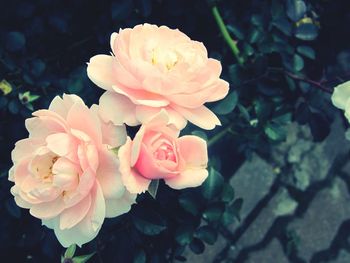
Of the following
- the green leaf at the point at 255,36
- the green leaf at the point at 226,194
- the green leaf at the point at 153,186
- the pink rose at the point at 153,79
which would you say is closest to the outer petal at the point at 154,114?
the pink rose at the point at 153,79

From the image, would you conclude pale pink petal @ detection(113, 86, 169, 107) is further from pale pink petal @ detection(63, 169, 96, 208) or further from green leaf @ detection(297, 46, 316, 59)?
green leaf @ detection(297, 46, 316, 59)

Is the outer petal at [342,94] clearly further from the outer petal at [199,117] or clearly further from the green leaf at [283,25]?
the green leaf at [283,25]

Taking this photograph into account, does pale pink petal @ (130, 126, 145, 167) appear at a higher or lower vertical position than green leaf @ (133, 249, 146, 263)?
higher

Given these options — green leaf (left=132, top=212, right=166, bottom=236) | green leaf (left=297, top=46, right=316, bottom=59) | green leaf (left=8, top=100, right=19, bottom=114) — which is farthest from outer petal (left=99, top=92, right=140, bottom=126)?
green leaf (left=297, top=46, right=316, bottom=59)

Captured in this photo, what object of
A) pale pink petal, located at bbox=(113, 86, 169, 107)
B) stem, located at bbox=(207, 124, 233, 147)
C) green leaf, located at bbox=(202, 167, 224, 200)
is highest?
pale pink petal, located at bbox=(113, 86, 169, 107)

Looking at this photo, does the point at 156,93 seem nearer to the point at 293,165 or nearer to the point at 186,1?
the point at 186,1
